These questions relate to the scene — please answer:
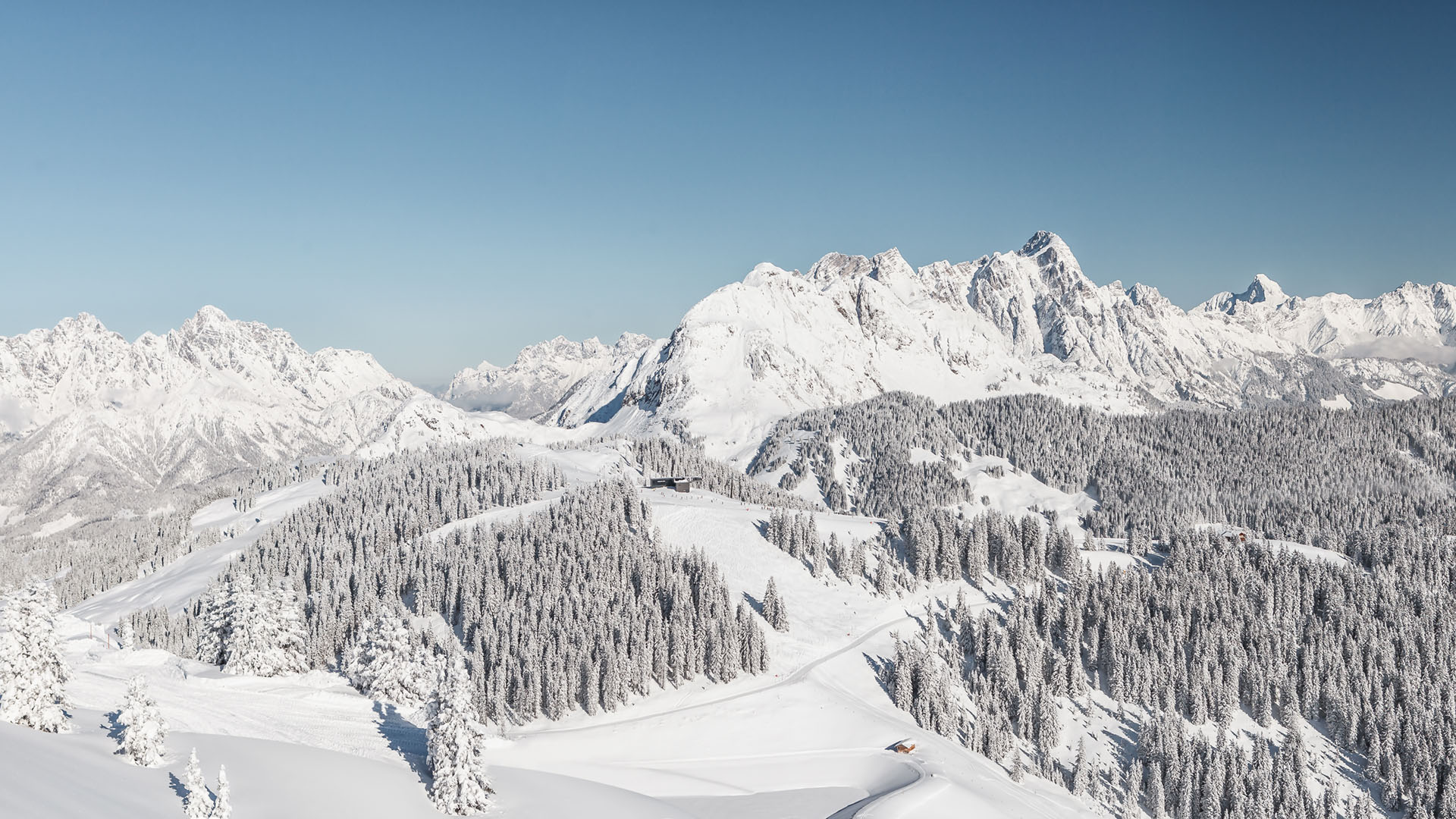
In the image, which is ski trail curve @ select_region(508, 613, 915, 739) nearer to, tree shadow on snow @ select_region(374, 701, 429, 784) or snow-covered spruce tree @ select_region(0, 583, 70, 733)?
tree shadow on snow @ select_region(374, 701, 429, 784)

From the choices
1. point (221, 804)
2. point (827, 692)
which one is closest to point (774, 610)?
point (827, 692)

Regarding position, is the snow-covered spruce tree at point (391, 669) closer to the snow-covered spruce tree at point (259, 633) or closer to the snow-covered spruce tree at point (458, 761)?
the snow-covered spruce tree at point (259, 633)

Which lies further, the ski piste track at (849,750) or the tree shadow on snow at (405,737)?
the ski piste track at (849,750)

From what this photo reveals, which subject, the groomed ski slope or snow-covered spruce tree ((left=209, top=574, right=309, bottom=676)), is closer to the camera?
the groomed ski slope

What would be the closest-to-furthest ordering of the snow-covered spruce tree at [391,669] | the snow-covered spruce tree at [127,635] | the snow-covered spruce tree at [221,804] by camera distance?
the snow-covered spruce tree at [221,804] → the snow-covered spruce tree at [391,669] → the snow-covered spruce tree at [127,635]

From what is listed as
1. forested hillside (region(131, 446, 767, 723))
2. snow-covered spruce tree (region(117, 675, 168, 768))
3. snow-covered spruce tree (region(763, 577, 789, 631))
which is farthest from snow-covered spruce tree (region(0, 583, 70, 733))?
snow-covered spruce tree (region(763, 577, 789, 631))

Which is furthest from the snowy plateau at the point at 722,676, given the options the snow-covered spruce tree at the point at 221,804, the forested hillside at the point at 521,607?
the forested hillside at the point at 521,607

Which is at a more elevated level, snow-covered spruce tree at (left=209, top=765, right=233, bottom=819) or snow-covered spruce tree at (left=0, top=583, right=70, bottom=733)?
snow-covered spruce tree at (left=0, top=583, right=70, bottom=733)
